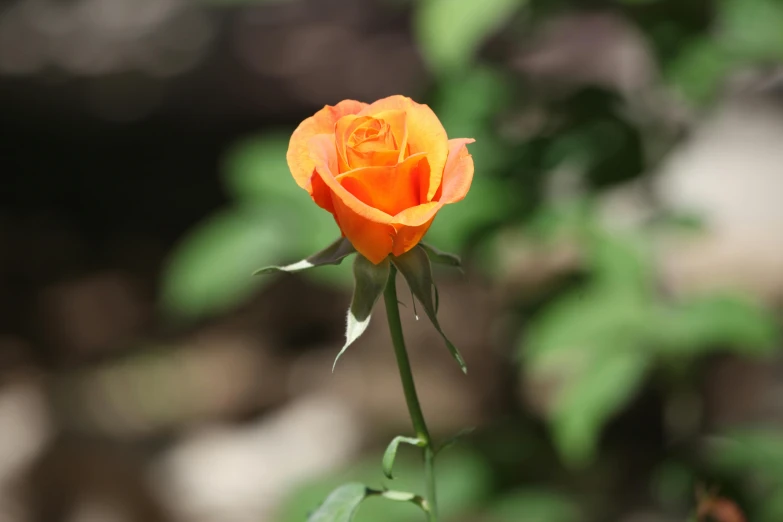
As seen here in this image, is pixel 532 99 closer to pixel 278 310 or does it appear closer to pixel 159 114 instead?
pixel 278 310

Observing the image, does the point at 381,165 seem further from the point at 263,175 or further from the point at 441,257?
the point at 263,175

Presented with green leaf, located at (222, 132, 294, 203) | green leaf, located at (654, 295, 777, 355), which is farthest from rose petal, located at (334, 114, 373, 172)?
green leaf, located at (222, 132, 294, 203)

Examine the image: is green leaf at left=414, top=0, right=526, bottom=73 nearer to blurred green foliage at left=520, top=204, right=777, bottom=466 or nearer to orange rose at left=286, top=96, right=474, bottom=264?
blurred green foliage at left=520, top=204, right=777, bottom=466

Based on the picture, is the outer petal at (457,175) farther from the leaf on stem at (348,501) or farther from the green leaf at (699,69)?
the green leaf at (699,69)

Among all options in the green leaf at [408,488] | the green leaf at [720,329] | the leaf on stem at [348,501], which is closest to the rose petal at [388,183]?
the leaf on stem at [348,501]

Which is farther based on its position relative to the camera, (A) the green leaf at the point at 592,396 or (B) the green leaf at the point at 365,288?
(A) the green leaf at the point at 592,396

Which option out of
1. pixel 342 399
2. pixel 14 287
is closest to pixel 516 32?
pixel 342 399
